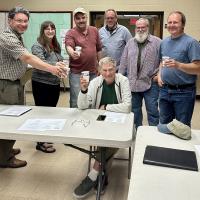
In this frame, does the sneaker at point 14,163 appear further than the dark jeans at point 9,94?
Yes

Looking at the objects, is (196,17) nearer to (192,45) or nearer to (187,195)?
(192,45)

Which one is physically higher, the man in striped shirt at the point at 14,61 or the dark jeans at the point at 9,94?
the man in striped shirt at the point at 14,61

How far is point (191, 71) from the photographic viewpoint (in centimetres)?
257

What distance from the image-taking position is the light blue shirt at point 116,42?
12.2 feet

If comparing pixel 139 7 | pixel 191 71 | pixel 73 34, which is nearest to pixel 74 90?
pixel 73 34

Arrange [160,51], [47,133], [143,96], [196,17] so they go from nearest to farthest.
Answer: [47,133] < [160,51] < [143,96] < [196,17]

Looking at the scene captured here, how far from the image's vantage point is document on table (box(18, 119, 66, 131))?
194 centimetres

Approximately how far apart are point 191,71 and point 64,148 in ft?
5.58

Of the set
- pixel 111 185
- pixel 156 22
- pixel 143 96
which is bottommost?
pixel 111 185

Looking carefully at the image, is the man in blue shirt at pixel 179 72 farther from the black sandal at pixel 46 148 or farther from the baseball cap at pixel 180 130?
the black sandal at pixel 46 148

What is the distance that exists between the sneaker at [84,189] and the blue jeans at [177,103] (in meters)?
1.05

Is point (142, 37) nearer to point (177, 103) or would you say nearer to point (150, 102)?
point (150, 102)

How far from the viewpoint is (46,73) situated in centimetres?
314

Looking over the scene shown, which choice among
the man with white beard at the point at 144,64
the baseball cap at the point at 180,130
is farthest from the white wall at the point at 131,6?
the baseball cap at the point at 180,130
